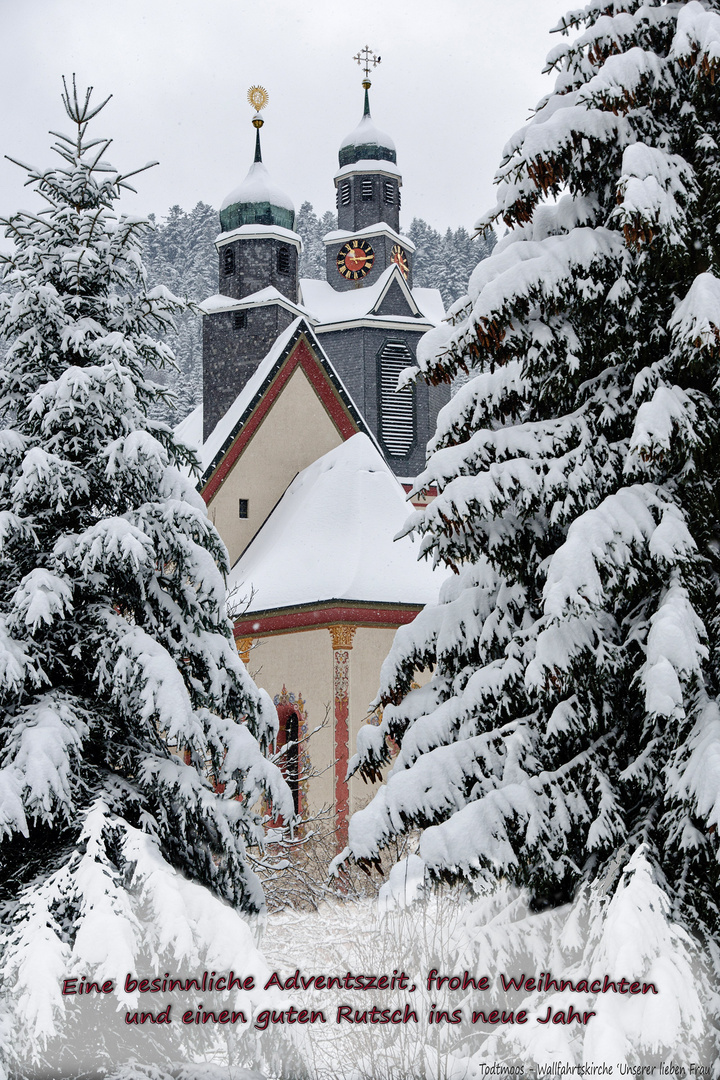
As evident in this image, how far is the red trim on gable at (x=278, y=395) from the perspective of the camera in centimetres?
2655

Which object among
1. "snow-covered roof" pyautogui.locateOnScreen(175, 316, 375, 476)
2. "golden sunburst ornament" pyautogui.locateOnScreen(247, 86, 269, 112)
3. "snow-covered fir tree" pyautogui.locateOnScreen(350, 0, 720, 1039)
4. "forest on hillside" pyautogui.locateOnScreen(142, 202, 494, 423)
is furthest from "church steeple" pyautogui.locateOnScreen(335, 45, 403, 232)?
"snow-covered fir tree" pyautogui.locateOnScreen(350, 0, 720, 1039)

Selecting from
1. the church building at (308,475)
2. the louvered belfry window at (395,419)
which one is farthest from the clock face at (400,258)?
the louvered belfry window at (395,419)

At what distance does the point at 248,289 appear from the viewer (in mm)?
31016

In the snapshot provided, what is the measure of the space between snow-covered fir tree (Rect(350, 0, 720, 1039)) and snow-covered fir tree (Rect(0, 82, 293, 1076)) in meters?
1.41

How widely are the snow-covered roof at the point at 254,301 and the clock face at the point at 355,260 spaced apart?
Answer: 25.0 ft

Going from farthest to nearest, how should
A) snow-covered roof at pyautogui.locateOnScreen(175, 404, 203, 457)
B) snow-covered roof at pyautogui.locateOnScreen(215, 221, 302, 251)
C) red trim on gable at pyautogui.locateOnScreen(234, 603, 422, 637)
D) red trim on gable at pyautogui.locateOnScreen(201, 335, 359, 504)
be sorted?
1. snow-covered roof at pyautogui.locateOnScreen(175, 404, 203, 457)
2. snow-covered roof at pyautogui.locateOnScreen(215, 221, 302, 251)
3. red trim on gable at pyautogui.locateOnScreen(201, 335, 359, 504)
4. red trim on gable at pyautogui.locateOnScreen(234, 603, 422, 637)

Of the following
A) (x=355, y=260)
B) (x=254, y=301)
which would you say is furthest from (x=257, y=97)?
(x=254, y=301)

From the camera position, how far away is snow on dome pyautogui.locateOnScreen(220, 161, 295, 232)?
104 feet

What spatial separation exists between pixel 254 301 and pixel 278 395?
419 centimetres

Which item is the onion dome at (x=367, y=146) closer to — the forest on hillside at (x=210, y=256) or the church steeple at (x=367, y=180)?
the church steeple at (x=367, y=180)

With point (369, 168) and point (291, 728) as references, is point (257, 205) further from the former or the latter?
point (291, 728)

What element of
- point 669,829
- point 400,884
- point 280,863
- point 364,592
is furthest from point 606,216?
point 364,592

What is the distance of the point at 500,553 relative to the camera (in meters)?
7.85

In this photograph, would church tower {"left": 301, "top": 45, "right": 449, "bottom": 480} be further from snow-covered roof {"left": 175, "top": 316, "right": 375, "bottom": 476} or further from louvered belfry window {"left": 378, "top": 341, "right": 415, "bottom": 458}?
snow-covered roof {"left": 175, "top": 316, "right": 375, "bottom": 476}
